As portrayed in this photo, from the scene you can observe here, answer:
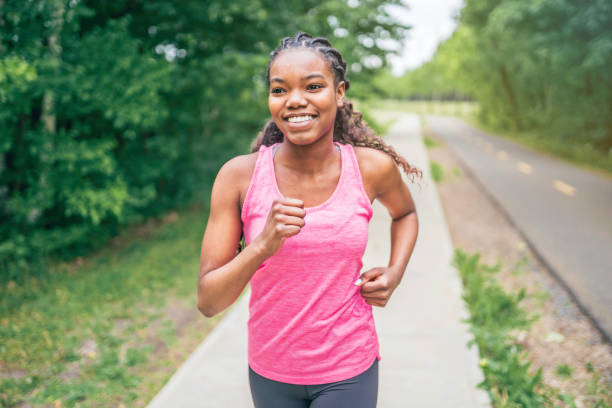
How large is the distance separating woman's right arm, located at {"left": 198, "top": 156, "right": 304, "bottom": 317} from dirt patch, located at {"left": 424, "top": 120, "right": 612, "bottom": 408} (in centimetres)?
306

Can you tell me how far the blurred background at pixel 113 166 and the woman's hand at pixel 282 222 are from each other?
2887mm

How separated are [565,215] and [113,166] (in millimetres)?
7462

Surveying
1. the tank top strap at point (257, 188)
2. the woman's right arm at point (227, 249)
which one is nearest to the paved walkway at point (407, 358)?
the woman's right arm at point (227, 249)

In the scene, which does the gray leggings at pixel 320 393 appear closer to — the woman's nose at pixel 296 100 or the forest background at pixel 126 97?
the woman's nose at pixel 296 100

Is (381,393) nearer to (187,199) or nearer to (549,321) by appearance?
(549,321)

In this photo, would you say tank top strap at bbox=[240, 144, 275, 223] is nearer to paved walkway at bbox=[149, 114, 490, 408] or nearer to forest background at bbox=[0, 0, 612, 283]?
paved walkway at bbox=[149, 114, 490, 408]

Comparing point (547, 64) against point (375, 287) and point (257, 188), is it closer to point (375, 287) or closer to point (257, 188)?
point (375, 287)

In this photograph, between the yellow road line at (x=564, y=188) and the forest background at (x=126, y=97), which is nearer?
the forest background at (x=126, y=97)

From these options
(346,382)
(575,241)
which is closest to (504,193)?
(575,241)

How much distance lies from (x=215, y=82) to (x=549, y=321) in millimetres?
5843

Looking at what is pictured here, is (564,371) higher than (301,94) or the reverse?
the reverse

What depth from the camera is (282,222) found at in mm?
1352

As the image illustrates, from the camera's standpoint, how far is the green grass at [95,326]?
3.80 meters

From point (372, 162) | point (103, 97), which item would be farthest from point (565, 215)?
point (372, 162)
